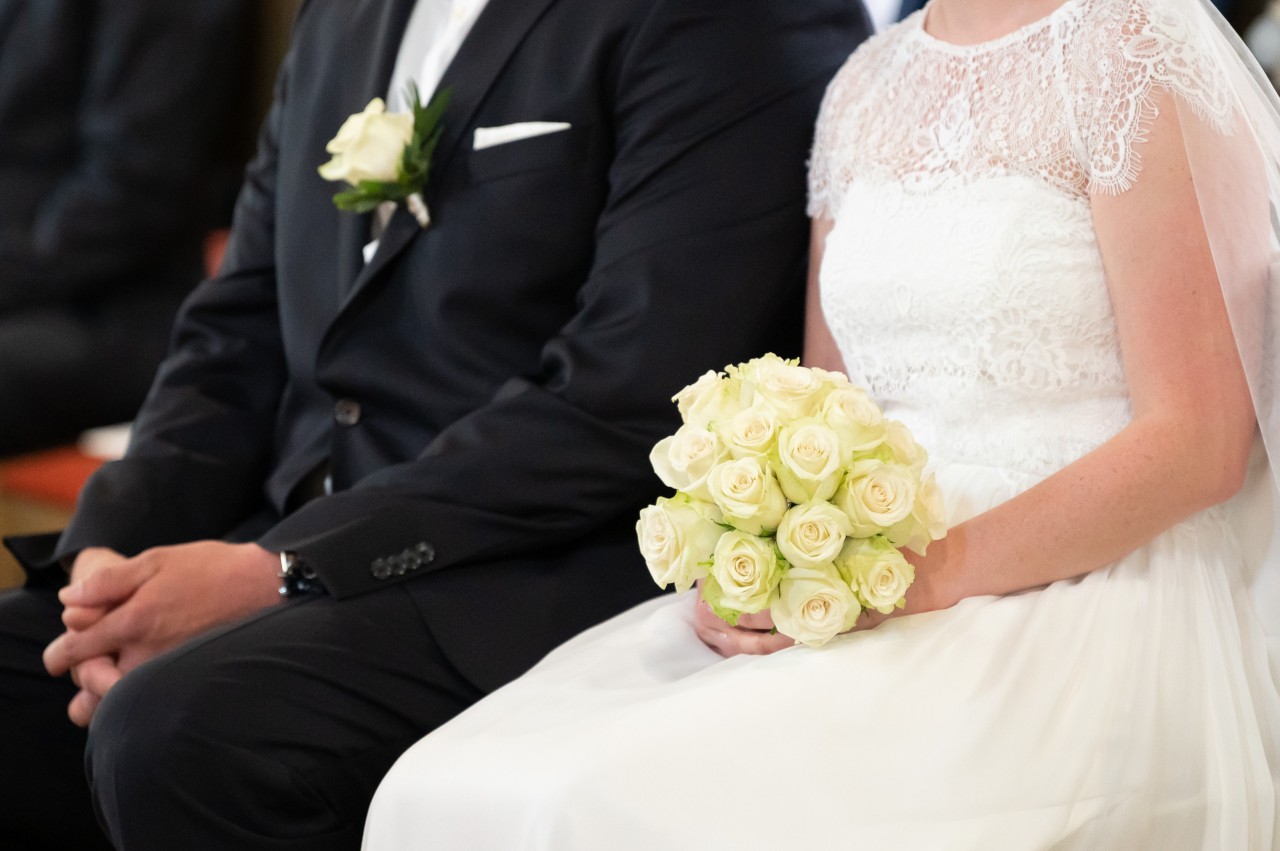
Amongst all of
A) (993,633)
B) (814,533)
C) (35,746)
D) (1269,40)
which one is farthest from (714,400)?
(1269,40)

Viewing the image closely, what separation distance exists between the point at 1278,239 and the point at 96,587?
59.8 inches

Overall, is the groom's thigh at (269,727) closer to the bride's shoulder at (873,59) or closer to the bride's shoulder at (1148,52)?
the bride's shoulder at (873,59)

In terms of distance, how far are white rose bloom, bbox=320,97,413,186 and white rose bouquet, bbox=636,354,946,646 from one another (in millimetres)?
784

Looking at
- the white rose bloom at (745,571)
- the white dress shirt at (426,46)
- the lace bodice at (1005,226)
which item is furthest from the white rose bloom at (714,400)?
the white dress shirt at (426,46)

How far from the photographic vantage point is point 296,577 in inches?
74.9

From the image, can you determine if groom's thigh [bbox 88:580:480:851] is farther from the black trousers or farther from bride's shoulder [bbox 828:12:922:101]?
bride's shoulder [bbox 828:12:922:101]

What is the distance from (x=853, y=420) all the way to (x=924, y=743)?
12.8 inches

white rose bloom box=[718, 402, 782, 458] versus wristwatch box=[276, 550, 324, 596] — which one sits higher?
white rose bloom box=[718, 402, 782, 458]

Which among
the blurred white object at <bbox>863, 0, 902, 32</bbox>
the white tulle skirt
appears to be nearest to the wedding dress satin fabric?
the white tulle skirt

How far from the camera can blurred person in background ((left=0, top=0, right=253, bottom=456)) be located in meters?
3.10

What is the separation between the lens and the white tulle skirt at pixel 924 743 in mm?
1334

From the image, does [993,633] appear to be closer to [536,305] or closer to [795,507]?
[795,507]

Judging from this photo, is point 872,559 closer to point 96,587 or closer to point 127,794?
point 127,794

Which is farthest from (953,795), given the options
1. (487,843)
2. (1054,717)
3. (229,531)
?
(229,531)
